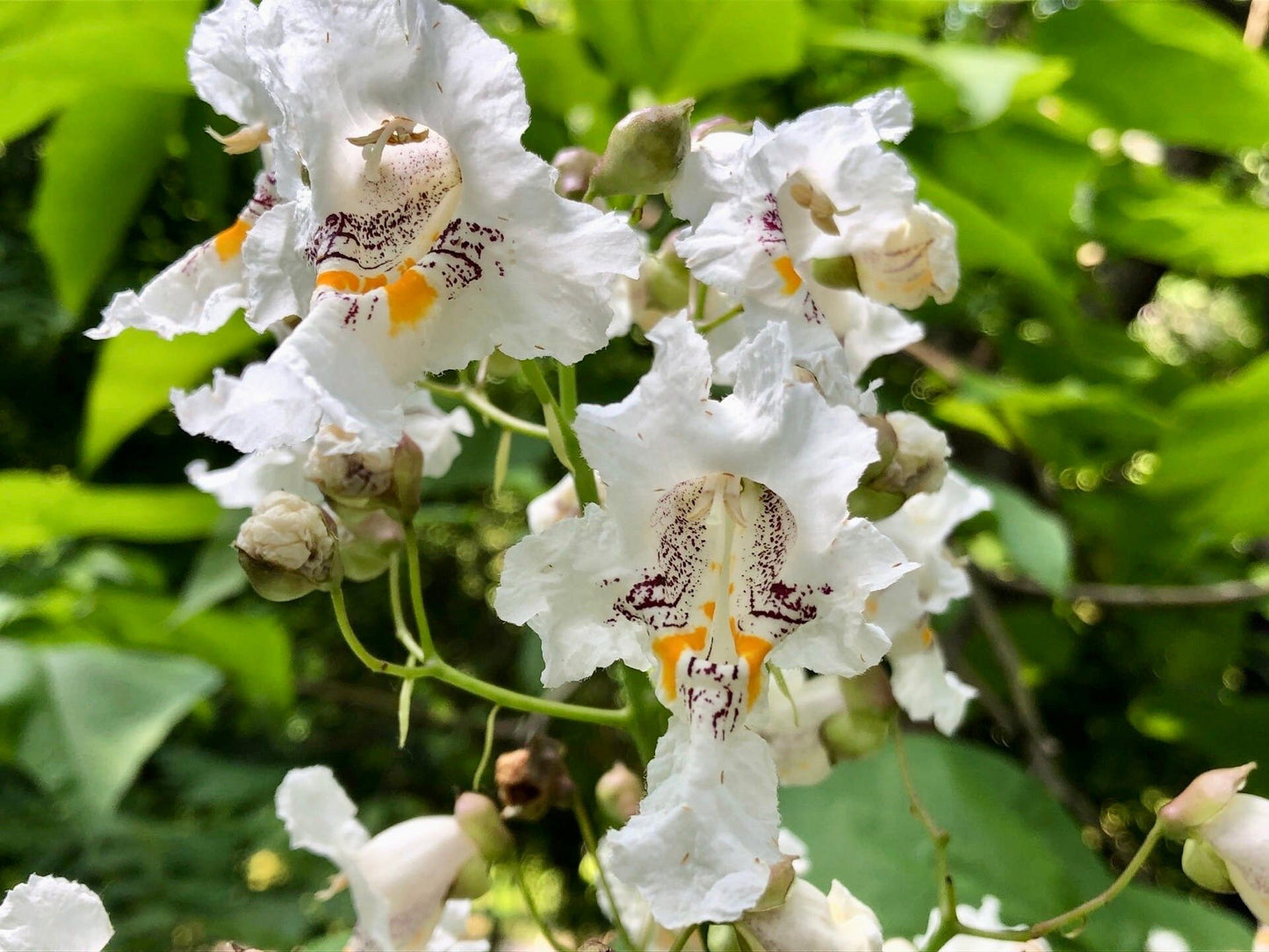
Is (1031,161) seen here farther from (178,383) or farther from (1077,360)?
(178,383)

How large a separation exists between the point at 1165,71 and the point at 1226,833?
2.54ft

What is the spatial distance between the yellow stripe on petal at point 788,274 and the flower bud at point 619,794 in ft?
0.79

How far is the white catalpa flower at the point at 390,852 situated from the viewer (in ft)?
1.45

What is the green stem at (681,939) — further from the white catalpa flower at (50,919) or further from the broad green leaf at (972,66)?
the broad green leaf at (972,66)

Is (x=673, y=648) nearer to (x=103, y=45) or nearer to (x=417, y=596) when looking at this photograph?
(x=417, y=596)

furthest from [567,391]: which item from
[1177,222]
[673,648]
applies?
[1177,222]

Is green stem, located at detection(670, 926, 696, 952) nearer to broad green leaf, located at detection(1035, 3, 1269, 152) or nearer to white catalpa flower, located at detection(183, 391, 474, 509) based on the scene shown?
white catalpa flower, located at detection(183, 391, 474, 509)

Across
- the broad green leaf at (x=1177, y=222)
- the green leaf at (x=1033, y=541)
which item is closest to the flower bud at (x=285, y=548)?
the green leaf at (x=1033, y=541)

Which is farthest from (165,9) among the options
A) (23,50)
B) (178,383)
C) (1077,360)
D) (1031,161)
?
(1077,360)

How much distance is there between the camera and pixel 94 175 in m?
0.90

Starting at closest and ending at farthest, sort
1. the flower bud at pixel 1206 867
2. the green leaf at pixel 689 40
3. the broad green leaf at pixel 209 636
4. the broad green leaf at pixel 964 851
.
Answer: the flower bud at pixel 1206 867, the broad green leaf at pixel 964 851, the green leaf at pixel 689 40, the broad green leaf at pixel 209 636

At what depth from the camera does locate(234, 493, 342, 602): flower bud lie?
39 centimetres

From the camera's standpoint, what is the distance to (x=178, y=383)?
95 cm

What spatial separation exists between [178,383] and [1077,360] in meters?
0.83
